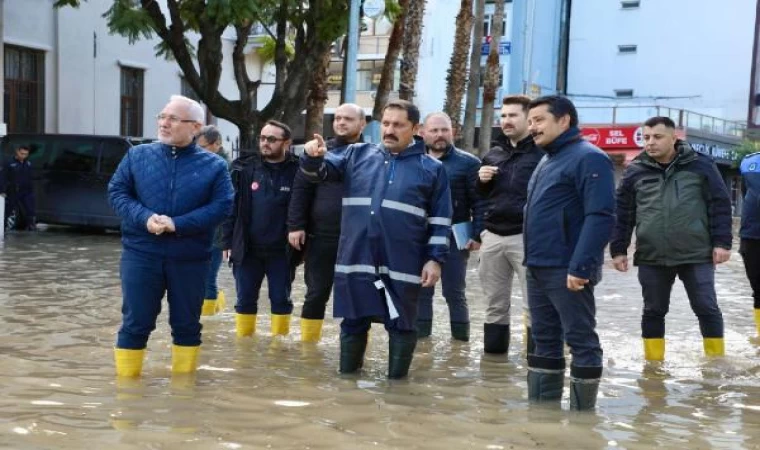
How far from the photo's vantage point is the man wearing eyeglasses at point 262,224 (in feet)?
26.7

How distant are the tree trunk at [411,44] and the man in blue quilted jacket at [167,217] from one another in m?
15.0

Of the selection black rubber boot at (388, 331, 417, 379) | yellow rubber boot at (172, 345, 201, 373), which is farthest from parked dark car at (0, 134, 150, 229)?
black rubber boot at (388, 331, 417, 379)

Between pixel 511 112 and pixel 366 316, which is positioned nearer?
pixel 366 316

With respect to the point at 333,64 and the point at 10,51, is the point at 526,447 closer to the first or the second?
the point at 10,51

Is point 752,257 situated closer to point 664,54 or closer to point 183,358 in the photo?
point 183,358

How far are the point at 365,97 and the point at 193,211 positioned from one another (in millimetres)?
39172

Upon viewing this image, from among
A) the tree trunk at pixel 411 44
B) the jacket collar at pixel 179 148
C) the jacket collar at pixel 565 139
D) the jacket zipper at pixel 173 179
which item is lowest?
the jacket zipper at pixel 173 179

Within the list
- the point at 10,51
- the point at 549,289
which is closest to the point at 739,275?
the point at 549,289

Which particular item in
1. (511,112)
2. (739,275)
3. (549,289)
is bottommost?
(739,275)

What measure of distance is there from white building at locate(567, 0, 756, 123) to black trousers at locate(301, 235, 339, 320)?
38998mm

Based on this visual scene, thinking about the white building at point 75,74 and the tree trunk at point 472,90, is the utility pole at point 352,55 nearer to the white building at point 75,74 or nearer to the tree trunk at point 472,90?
the white building at point 75,74

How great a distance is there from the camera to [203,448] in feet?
16.2

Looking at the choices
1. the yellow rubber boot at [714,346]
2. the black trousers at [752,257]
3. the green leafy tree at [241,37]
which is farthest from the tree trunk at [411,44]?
the yellow rubber boot at [714,346]

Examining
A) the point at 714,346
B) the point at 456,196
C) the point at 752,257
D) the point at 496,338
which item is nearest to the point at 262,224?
the point at 456,196
